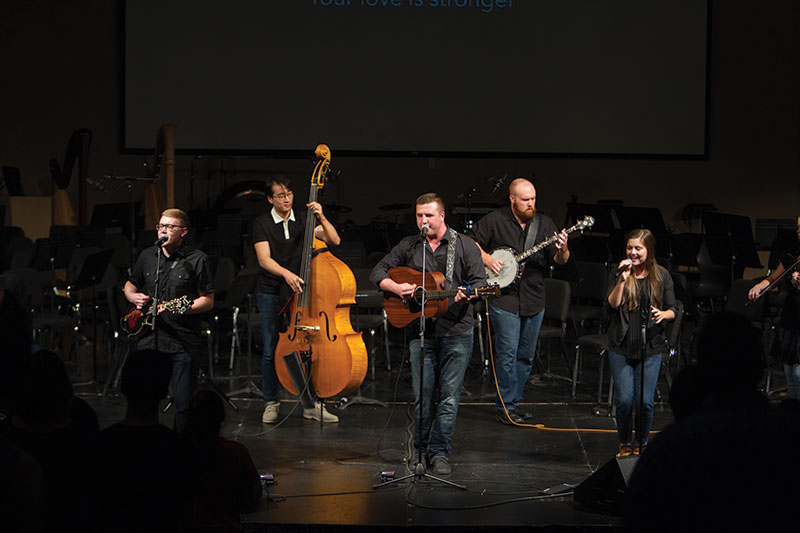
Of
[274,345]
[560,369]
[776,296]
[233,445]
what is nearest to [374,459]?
[274,345]

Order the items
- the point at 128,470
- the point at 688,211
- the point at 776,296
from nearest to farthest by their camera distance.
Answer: the point at 128,470
the point at 776,296
the point at 688,211

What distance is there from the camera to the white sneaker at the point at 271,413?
6.64 meters

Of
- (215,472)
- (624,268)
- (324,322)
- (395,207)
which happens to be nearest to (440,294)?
(324,322)

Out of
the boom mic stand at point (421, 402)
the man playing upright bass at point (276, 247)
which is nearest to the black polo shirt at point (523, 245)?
the man playing upright bass at point (276, 247)

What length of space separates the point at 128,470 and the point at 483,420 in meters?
4.45

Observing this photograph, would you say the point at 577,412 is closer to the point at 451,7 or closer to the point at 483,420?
the point at 483,420

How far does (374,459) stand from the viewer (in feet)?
19.1

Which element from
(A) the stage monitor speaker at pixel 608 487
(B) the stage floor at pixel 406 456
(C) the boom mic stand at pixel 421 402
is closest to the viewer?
(A) the stage monitor speaker at pixel 608 487

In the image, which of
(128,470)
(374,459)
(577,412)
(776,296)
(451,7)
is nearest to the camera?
(128,470)

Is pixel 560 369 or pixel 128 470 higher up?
pixel 128 470

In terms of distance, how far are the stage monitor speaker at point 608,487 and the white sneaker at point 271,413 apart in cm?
261

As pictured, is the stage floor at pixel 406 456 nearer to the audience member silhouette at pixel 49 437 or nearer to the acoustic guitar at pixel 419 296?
the acoustic guitar at pixel 419 296

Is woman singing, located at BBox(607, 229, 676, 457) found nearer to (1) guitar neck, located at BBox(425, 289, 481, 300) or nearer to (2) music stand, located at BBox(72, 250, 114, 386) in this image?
(1) guitar neck, located at BBox(425, 289, 481, 300)

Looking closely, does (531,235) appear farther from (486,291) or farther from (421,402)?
(421,402)
